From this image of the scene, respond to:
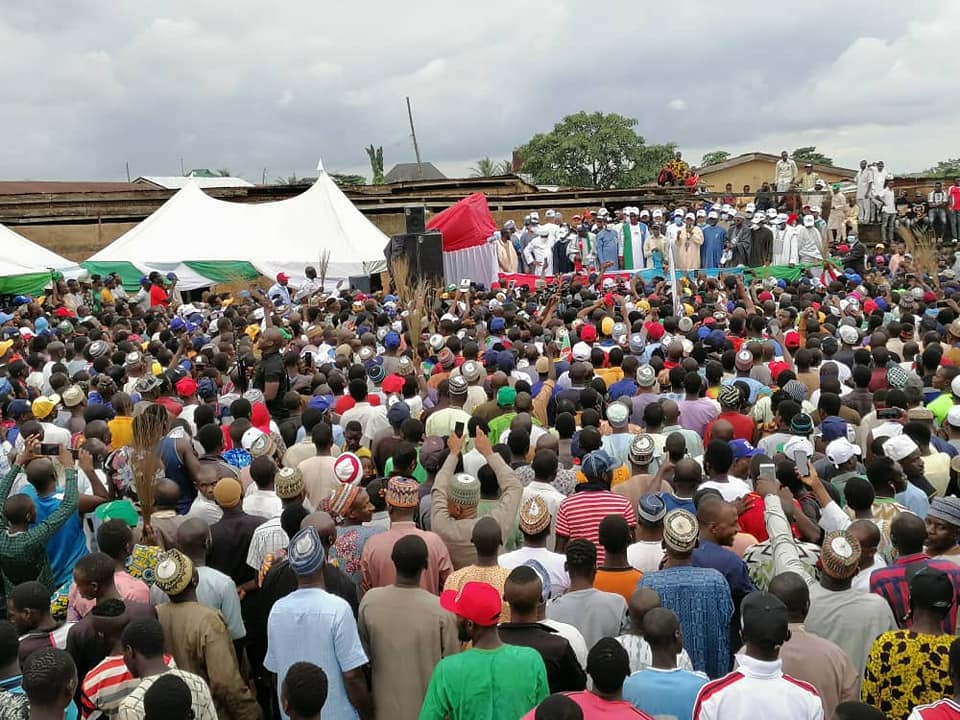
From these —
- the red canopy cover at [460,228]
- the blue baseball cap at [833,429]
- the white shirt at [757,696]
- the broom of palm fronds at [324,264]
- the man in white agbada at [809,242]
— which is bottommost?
the white shirt at [757,696]

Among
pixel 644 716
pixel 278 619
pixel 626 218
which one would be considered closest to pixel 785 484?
pixel 644 716

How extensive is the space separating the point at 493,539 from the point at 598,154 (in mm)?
51077

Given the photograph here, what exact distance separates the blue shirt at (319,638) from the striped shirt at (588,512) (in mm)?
1316

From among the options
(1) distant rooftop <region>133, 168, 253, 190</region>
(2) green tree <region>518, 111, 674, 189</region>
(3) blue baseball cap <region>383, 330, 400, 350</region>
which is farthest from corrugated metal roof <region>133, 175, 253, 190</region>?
(3) blue baseball cap <region>383, 330, 400, 350</region>

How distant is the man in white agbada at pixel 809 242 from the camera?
19375 millimetres

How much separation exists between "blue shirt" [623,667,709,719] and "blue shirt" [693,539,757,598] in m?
0.89

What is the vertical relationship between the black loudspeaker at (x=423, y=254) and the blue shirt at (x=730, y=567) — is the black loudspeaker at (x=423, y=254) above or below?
above

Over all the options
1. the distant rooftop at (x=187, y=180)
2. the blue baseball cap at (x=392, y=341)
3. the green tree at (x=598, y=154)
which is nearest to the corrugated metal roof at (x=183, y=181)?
the distant rooftop at (x=187, y=180)

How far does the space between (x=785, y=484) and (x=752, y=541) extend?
56 centimetres

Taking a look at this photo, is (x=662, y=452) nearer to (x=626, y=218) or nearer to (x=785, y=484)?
(x=785, y=484)

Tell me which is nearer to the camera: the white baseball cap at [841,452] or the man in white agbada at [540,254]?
the white baseball cap at [841,452]

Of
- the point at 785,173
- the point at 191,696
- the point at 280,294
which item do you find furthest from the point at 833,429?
the point at 785,173

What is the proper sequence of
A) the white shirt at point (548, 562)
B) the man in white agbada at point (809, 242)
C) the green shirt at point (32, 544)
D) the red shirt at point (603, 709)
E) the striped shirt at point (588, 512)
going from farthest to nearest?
the man in white agbada at point (809, 242) → the green shirt at point (32, 544) → the striped shirt at point (588, 512) → the white shirt at point (548, 562) → the red shirt at point (603, 709)

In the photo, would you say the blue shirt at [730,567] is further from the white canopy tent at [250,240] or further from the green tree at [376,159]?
the green tree at [376,159]
